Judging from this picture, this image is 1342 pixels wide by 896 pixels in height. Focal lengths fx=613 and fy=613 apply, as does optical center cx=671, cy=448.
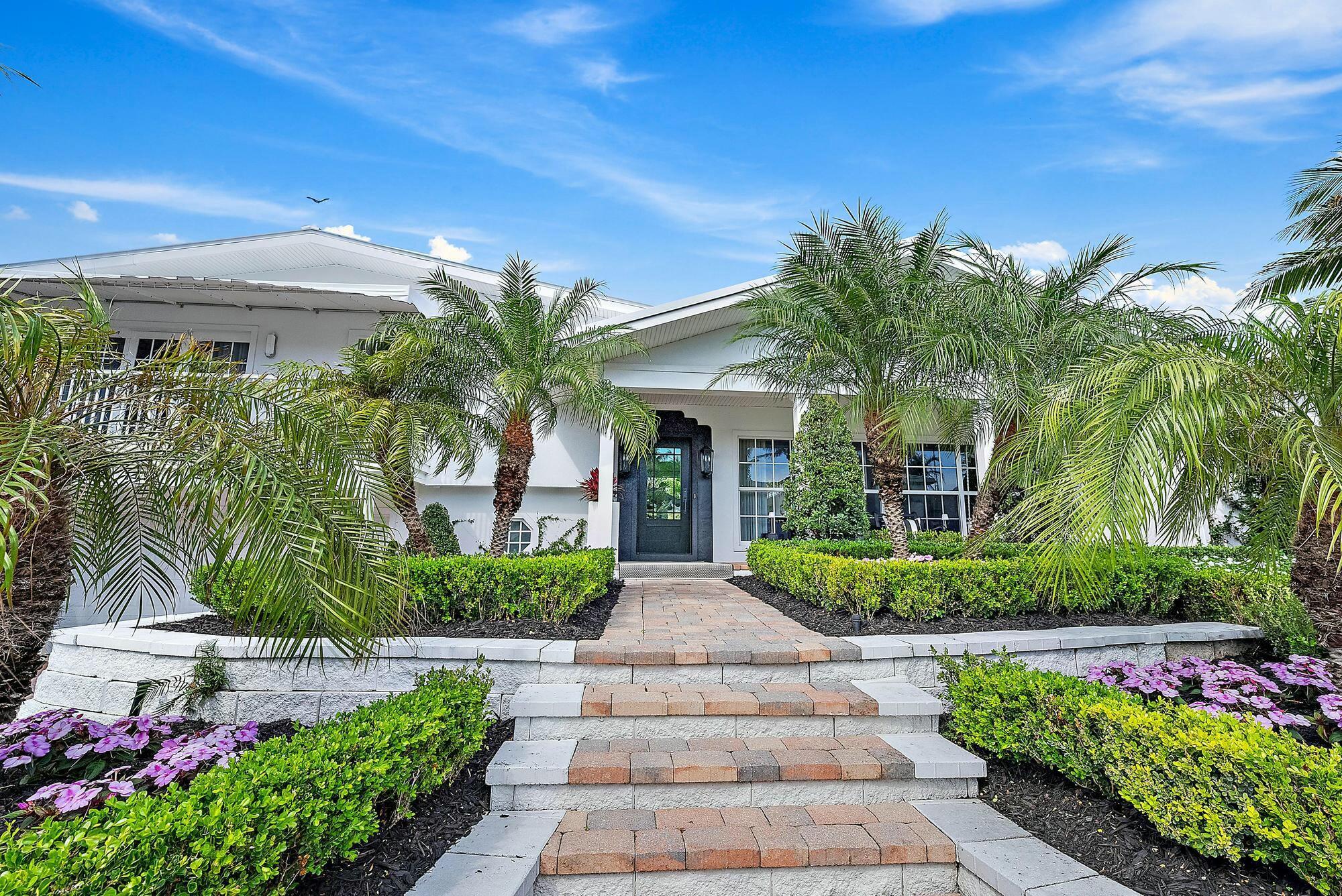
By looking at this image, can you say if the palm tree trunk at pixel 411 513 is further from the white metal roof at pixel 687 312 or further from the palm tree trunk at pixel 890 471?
the palm tree trunk at pixel 890 471

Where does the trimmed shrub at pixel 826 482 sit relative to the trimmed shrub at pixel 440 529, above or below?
above

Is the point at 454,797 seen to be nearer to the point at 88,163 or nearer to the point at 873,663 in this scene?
the point at 873,663

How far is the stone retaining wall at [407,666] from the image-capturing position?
4.43 m

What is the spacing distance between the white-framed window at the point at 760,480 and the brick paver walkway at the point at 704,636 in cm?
435

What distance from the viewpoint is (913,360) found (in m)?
7.50

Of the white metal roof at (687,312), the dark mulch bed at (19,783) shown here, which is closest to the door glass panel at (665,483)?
the white metal roof at (687,312)

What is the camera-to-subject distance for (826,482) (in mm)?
9688

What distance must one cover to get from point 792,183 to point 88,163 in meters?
11.1

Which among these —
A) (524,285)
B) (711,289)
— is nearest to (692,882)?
(524,285)

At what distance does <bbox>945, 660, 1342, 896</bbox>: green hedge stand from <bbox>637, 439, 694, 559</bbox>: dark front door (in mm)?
8346

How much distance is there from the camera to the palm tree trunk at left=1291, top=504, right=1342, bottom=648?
3973 millimetres

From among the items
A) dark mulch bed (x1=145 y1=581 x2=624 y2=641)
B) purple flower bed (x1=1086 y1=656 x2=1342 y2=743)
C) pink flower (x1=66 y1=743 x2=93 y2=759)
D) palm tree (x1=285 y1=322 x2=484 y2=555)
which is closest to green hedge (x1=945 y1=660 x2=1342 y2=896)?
purple flower bed (x1=1086 y1=656 x2=1342 y2=743)

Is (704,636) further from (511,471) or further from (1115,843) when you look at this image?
(511,471)

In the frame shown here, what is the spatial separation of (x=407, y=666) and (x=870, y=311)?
6.17 m
